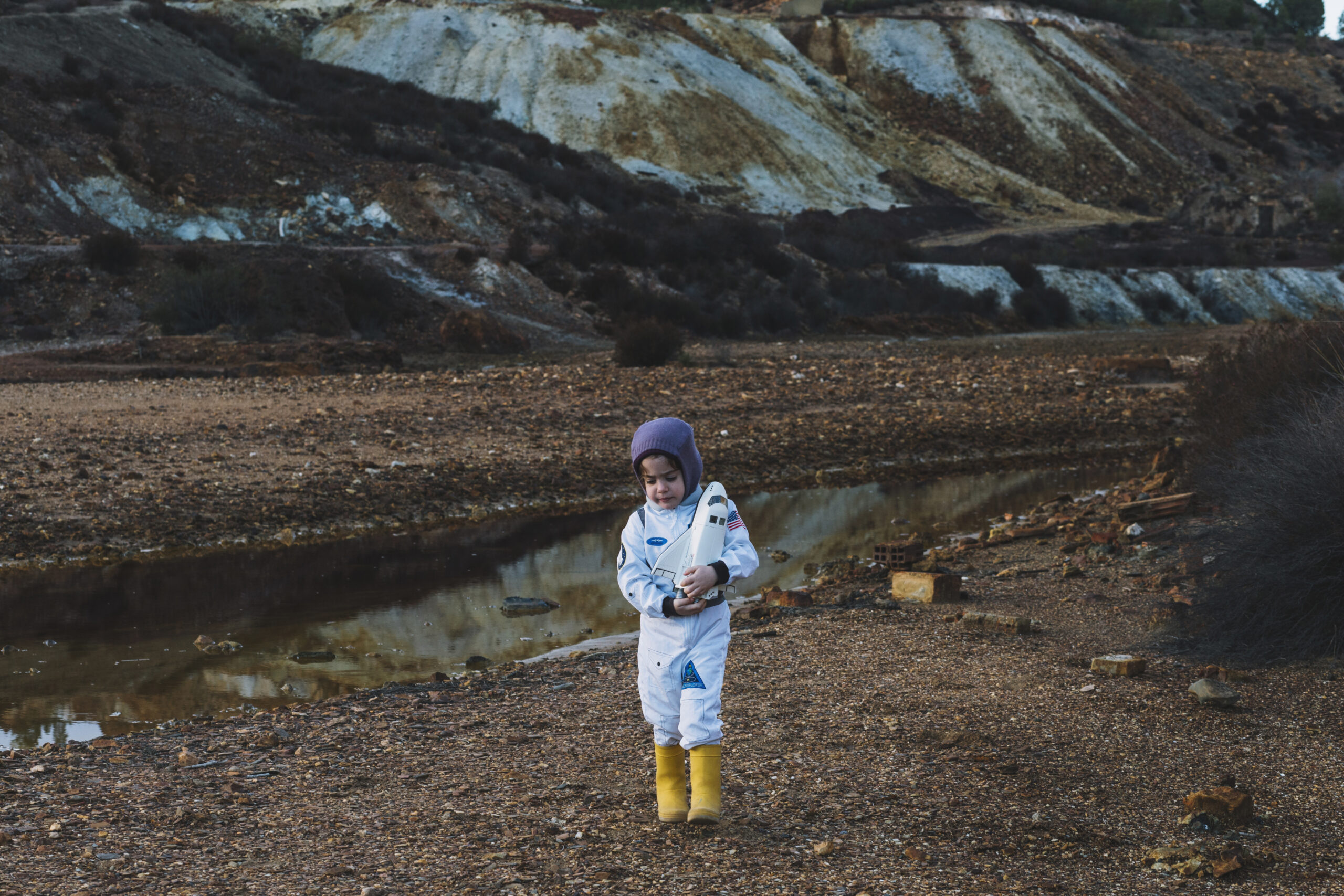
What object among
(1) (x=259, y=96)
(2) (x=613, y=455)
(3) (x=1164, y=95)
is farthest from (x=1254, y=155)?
(2) (x=613, y=455)

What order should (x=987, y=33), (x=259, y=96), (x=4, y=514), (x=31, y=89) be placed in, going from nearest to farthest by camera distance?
1. (x=4, y=514)
2. (x=31, y=89)
3. (x=259, y=96)
4. (x=987, y=33)

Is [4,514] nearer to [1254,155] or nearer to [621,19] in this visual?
[621,19]

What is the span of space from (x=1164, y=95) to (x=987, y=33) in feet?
51.3

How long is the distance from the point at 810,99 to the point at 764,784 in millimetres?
69149

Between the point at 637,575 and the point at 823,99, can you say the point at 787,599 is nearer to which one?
the point at 637,575

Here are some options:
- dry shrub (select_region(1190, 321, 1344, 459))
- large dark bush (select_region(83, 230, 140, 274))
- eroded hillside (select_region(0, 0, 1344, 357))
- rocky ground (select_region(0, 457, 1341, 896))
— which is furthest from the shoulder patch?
large dark bush (select_region(83, 230, 140, 274))

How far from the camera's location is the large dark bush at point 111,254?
28000 millimetres

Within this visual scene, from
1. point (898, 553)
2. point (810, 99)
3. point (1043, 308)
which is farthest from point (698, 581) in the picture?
point (810, 99)

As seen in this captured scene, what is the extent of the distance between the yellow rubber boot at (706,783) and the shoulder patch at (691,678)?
0.71ft

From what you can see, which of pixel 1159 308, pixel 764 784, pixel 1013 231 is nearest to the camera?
pixel 764 784

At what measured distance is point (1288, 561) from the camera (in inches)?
257

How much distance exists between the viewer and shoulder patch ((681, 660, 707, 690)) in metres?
4.25

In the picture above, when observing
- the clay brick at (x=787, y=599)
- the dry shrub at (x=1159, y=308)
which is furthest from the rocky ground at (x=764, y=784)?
the dry shrub at (x=1159, y=308)

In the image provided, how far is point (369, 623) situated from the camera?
9273 millimetres
